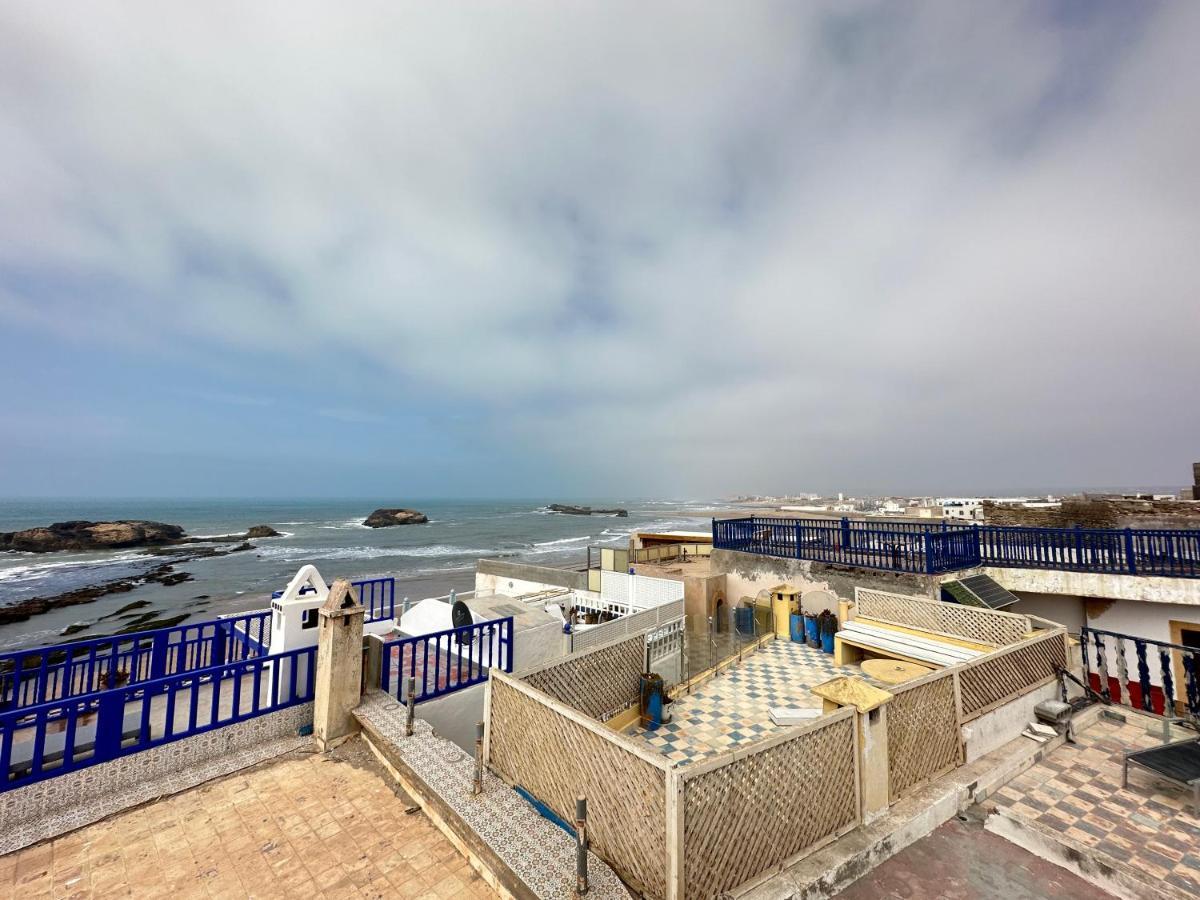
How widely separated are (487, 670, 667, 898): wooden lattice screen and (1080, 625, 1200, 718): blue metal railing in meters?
7.07

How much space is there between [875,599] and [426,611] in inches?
361

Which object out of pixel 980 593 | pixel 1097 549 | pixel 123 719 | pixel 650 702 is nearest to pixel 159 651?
pixel 123 719

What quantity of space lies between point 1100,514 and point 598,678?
19.9 m

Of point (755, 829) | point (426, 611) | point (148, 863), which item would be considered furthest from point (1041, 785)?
point (426, 611)

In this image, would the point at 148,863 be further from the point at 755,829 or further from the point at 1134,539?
the point at 1134,539

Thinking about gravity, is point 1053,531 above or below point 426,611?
above

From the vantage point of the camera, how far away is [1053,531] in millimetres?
11164

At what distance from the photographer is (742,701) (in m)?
8.07

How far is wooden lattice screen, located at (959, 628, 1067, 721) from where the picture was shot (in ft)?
17.9

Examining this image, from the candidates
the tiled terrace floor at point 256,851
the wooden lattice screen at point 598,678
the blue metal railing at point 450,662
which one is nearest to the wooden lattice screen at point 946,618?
the wooden lattice screen at point 598,678

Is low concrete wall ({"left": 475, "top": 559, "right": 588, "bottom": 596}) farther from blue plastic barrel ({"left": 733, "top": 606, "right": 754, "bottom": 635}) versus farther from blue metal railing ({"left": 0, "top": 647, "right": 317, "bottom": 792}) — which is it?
blue metal railing ({"left": 0, "top": 647, "right": 317, "bottom": 792})

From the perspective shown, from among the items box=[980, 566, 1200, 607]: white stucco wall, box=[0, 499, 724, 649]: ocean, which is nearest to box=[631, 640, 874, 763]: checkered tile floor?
box=[980, 566, 1200, 607]: white stucco wall

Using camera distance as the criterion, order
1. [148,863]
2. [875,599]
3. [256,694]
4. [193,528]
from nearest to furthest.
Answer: [148,863] < [256,694] < [875,599] < [193,528]

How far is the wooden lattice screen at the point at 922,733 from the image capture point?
4.59 m
